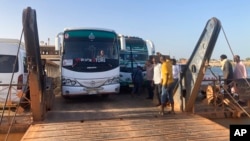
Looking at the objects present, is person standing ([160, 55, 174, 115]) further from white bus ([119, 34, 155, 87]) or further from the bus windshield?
white bus ([119, 34, 155, 87])

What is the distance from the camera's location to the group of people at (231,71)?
32.5ft

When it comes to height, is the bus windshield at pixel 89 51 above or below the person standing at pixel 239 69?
above

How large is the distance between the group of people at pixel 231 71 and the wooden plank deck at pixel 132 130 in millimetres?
2742

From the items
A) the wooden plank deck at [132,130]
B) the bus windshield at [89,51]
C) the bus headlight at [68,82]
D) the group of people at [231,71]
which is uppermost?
the bus windshield at [89,51]

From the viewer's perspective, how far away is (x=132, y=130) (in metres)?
6.75

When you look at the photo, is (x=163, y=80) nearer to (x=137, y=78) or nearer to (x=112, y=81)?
(x=112, y=81)

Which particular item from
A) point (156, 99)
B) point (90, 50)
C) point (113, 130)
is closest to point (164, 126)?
point (113, 130)

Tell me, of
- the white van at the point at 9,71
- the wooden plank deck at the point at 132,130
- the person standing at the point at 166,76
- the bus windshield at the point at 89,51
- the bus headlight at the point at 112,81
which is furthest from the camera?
the bus headlight at the point at 112,81

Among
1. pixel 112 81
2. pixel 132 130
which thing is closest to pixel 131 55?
pixel 112 81

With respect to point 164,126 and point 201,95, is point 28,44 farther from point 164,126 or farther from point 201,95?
point 201,95

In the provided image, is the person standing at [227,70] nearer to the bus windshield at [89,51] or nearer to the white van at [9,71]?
the bus windshield at [89,51]

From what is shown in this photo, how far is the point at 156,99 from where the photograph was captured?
10.3m

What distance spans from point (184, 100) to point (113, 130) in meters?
3.07

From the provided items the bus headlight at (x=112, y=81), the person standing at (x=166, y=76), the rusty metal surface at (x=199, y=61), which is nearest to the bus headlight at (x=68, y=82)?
the bus headlight at (x=112, y=81)
